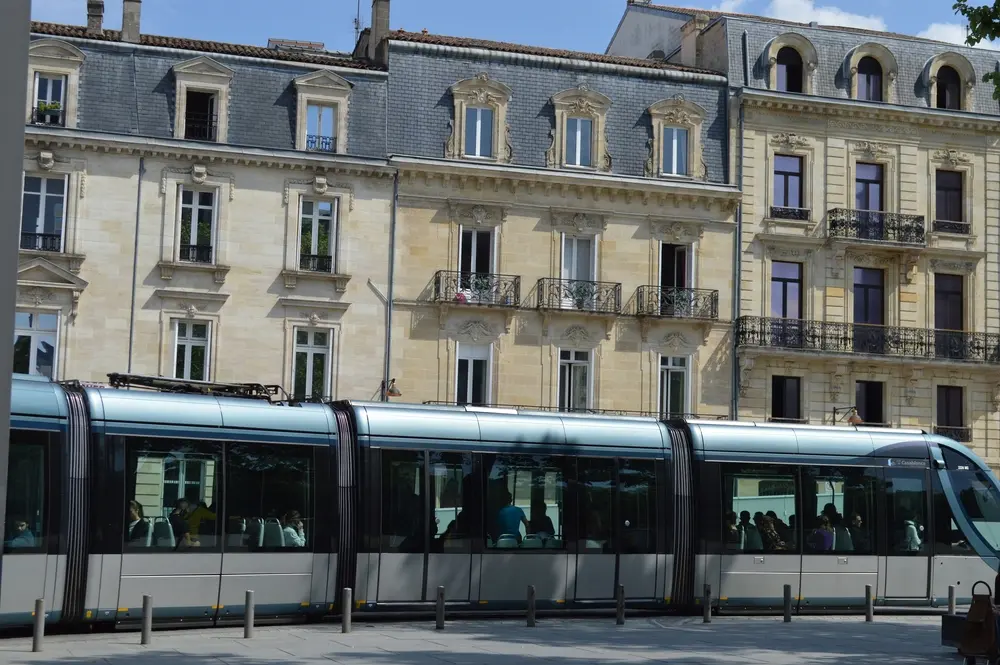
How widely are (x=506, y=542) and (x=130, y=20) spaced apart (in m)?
17.3

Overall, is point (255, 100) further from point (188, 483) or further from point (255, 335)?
point (188, 483)

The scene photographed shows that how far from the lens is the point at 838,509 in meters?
20.0

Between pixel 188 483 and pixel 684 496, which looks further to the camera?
pixel 684 496

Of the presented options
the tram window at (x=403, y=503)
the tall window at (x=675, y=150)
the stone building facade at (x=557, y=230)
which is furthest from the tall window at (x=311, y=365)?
the tram window at (x=403, y=503)

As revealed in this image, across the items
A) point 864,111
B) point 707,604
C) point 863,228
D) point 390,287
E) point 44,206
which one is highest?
point 864,111

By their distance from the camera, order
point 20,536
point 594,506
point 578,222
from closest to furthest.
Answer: point 20,536
point 594,506
point 578,222

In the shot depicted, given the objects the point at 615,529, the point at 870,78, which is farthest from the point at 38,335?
the point at 870,78

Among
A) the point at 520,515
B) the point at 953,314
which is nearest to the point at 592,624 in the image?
the point at 520,515

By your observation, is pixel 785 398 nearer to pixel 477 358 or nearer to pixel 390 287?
pixel 477 358

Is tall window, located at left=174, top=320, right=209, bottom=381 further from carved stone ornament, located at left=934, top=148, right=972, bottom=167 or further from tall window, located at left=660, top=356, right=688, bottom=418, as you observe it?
carved stone ornament, located at left=934, top=148, right=972, bottom=167

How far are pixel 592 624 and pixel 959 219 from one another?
20.6 m

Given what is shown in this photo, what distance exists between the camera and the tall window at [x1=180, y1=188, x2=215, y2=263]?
2911cm

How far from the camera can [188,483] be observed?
1580 cm

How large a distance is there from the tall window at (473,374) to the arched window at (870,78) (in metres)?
11.9
